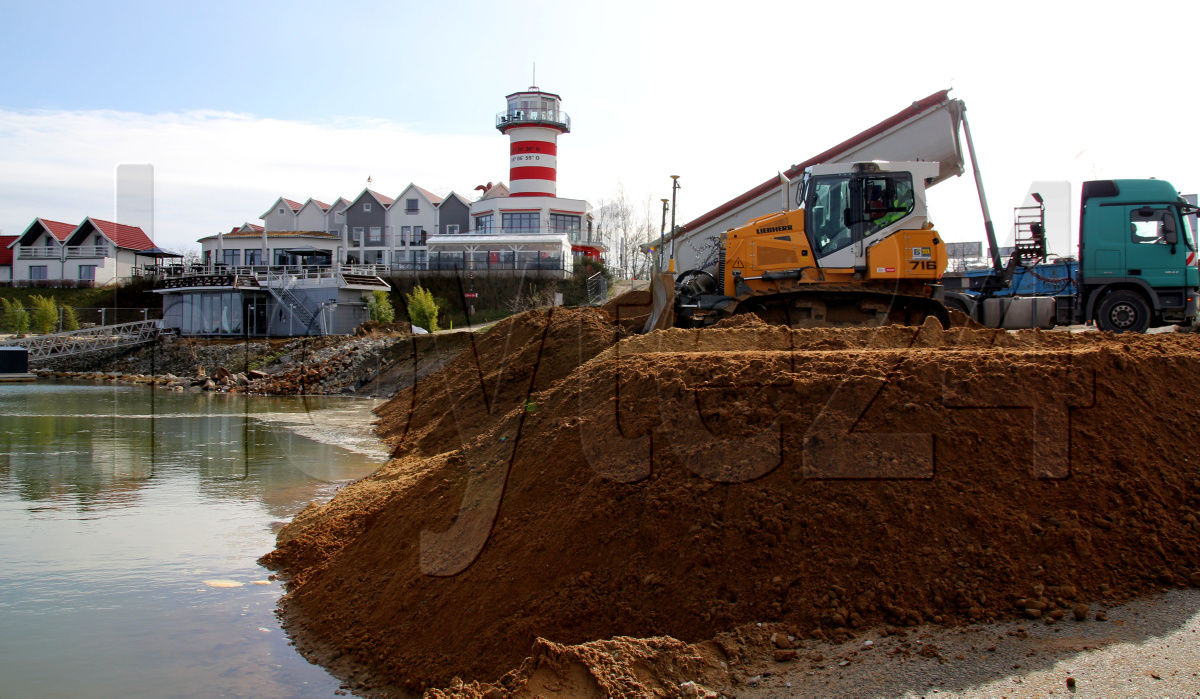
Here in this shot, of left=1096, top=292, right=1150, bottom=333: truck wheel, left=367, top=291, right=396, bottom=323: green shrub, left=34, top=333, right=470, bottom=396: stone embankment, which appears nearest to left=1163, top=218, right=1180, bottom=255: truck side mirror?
left=1096, top=292, right=1150, bottom=333: truck wheel

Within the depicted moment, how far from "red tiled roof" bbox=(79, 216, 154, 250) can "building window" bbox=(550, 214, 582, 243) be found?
36330 mm

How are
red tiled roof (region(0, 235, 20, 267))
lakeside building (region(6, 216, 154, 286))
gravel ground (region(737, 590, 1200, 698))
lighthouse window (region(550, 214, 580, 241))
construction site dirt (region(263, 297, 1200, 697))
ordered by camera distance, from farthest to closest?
red tiled roof (region(0, 235, 20, 267)), lakeside building (region(6, 216, 154, 286)), lighthouse window (region(550, 214, 580, 241)), construction site dirt (region(263, 297, 1200, 697)), gravel ground (region(737, 590, 1200, 698))

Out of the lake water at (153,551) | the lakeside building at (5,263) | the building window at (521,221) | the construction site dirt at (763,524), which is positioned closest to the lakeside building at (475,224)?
the building window at (521,221)

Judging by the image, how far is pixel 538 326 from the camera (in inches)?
723

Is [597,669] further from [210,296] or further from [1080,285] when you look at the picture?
[210,296]

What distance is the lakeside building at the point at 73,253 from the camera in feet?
212

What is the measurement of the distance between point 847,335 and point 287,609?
6.08 meters

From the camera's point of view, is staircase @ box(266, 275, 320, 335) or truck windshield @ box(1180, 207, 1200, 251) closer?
truck windshield @ box(1180, 207, 1200, 251)

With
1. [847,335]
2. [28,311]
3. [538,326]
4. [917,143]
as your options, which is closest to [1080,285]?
[917,143]

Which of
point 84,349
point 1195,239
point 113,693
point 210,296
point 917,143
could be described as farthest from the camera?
point 210,296

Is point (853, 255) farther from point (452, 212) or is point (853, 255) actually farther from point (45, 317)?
point (452, 212)

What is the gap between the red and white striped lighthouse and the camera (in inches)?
2451

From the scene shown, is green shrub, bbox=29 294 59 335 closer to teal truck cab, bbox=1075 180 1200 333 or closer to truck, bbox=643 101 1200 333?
truck, bbox=643 101 1200 333

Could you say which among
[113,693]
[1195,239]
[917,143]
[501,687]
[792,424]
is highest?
[917,143]
